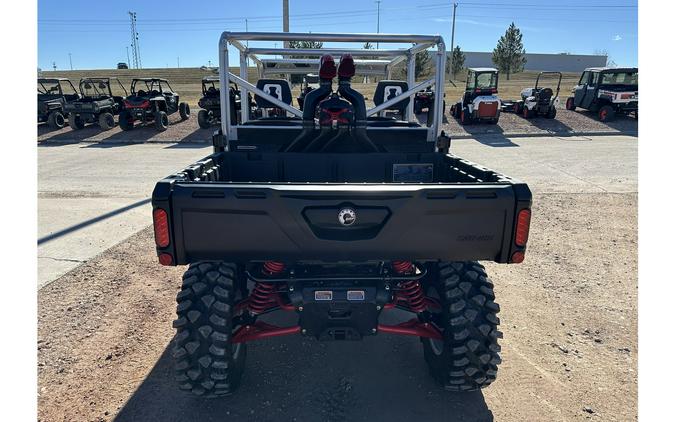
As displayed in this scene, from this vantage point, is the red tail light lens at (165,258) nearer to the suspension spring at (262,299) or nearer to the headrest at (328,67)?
the suspension spring at (262,299)

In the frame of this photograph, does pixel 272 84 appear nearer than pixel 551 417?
No

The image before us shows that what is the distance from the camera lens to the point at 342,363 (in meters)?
3.30

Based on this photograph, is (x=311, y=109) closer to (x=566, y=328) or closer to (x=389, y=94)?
(x=389, y=94)

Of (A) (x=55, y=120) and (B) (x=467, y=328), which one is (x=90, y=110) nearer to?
(A) (x=55, y=120)

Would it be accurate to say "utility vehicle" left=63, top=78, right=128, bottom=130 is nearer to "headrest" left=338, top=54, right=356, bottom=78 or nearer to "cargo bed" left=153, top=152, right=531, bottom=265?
"headrest" left=338, top=54, right=356, bottom=78

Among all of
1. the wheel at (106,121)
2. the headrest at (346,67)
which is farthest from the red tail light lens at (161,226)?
the wheel at (106,121)

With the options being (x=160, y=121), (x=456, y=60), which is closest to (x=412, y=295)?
(x=160, y=121)

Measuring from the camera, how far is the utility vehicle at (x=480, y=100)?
18.8 meters

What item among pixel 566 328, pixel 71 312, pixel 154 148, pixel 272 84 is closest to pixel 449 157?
pixel 566 328

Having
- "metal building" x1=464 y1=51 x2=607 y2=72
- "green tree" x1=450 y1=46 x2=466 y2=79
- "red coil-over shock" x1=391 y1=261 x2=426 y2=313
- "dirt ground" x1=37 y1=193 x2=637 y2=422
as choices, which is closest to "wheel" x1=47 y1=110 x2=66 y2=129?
"dirt ground" x1=37 y1=193 x2=637 y2=422

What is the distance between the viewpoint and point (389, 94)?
579cm

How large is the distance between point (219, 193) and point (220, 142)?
70.7 inches

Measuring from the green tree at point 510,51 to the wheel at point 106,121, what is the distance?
4892 cm

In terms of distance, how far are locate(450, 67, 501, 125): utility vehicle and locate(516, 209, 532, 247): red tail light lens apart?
17617 millimetres
